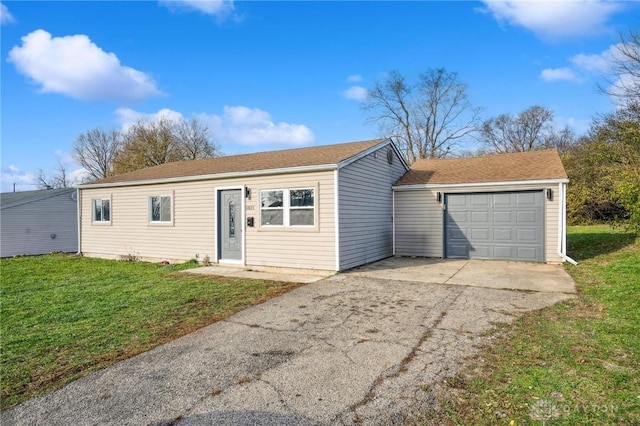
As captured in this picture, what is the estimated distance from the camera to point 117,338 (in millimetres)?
4578

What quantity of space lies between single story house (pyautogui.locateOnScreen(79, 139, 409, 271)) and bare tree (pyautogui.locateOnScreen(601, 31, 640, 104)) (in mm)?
9881

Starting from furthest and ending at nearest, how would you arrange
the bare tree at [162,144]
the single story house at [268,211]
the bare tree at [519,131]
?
the bare tree at [519,131], the bare tree at [162,144], the single story house at [268,211]

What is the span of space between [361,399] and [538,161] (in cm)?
1150

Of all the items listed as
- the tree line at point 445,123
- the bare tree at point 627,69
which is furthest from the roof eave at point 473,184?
the tree line at point 445,123

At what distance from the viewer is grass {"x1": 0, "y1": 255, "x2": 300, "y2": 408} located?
3752 mm

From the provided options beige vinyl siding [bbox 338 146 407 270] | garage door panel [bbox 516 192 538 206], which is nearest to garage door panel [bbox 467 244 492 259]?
garage door panel [bbox 516 192 538 206]

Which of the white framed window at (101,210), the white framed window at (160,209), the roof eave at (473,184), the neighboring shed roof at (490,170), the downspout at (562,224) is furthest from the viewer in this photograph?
the white framed window at (101,210)

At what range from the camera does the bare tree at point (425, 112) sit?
31.6 meters

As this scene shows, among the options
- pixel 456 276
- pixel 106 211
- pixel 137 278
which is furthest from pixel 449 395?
pixel 106 211

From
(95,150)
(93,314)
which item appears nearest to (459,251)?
(93,314)

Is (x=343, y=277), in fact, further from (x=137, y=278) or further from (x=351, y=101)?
(x=351, y=101)

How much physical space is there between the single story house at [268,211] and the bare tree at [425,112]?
20.0 metres

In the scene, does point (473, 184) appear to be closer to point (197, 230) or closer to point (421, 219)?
point (421, 219)

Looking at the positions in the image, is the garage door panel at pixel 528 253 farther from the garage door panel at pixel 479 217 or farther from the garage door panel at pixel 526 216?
the garage door panel at pixel 479 217
